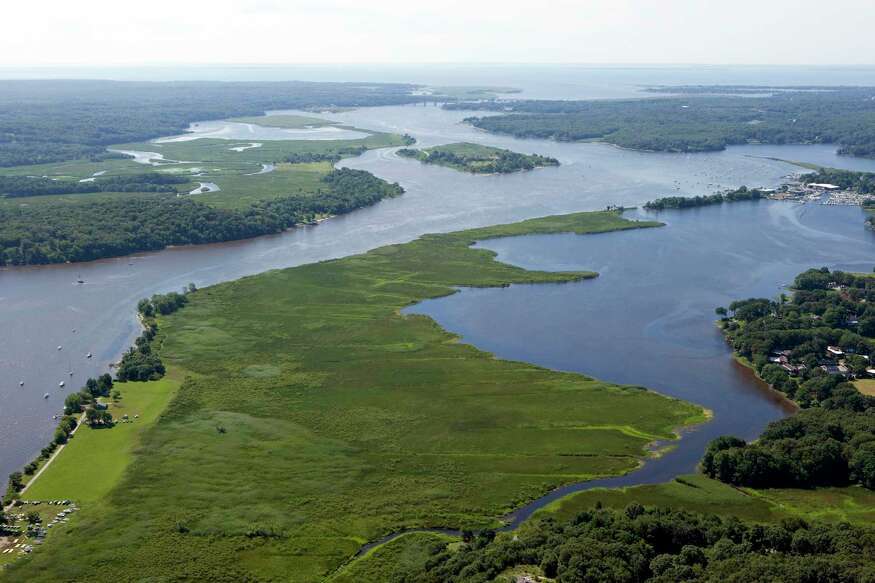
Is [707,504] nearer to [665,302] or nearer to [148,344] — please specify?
[665,302]

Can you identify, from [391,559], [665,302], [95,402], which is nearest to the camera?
[391,559]

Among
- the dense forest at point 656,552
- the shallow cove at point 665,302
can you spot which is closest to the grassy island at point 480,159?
the shallow cove at point 665,302

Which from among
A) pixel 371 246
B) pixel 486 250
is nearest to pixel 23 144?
pixel 371 246

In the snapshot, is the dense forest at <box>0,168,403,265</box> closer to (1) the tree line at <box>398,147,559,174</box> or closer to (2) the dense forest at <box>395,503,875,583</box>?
(1) the tree line at <box>398,147,559,174</box>

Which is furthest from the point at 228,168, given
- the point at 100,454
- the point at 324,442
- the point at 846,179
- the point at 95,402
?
the point at 324,442

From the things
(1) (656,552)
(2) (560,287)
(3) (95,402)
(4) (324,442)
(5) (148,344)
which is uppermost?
(2) (560,287)

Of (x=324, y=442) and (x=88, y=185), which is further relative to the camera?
(x=88, y=185)

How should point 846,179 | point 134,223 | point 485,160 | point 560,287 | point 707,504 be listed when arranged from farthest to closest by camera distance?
1. point 485,160
2. point 846,179
3. point 134,223
4. point 560,287
5. point 707,504

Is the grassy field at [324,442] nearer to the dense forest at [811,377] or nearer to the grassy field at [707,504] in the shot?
the grassy field at [707,504]
